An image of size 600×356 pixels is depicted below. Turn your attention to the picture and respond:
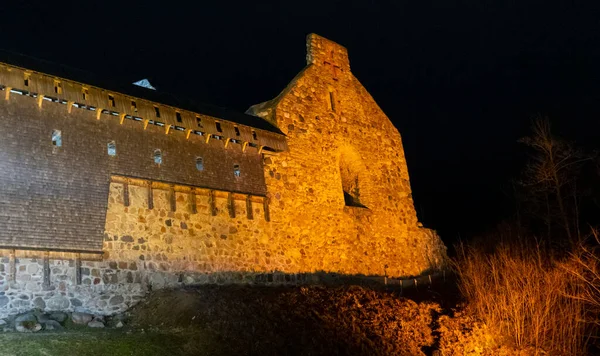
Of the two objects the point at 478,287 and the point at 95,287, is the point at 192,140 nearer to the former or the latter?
the point at 95,287

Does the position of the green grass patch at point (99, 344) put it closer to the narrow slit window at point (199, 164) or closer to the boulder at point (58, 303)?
the boulder at point (58, 303)

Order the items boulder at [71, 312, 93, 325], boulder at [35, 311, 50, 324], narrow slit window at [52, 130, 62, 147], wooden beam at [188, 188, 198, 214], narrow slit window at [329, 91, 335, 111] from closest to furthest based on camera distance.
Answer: boulder at [35, 311, 50, 324]
boulder at [71, 312, 93, 325]
narrow slit window at [52, 130, 62, 147]
wooden beam at [188, 188, 198, 214]
narrow slit window at [329, 91, 335, 111]

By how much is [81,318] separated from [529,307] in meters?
11.9

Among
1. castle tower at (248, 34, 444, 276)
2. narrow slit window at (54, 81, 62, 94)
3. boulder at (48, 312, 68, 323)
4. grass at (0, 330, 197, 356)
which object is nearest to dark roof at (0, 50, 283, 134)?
narrow slit window at (54, 81, 62, 94)

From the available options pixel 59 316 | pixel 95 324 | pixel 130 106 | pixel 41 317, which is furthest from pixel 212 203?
pixel 41 317

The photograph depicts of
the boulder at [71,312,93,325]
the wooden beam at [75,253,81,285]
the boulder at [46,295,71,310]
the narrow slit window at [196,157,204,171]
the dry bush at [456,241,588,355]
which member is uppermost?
the narrow slit window at [196,157,204,171]

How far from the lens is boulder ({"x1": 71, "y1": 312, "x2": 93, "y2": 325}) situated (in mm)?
13171

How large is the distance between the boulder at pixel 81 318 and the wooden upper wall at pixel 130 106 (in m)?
5.39

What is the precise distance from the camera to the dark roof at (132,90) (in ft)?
48.3

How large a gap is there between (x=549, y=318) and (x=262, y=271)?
8.50 meters

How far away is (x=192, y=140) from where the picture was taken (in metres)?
17.2

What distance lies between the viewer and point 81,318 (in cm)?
1327

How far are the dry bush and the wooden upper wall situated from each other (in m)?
8.10

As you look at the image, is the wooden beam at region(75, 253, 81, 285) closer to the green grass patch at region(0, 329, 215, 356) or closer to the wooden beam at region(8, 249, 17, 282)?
the wooden beam at region(8, 249, 17, 282)
